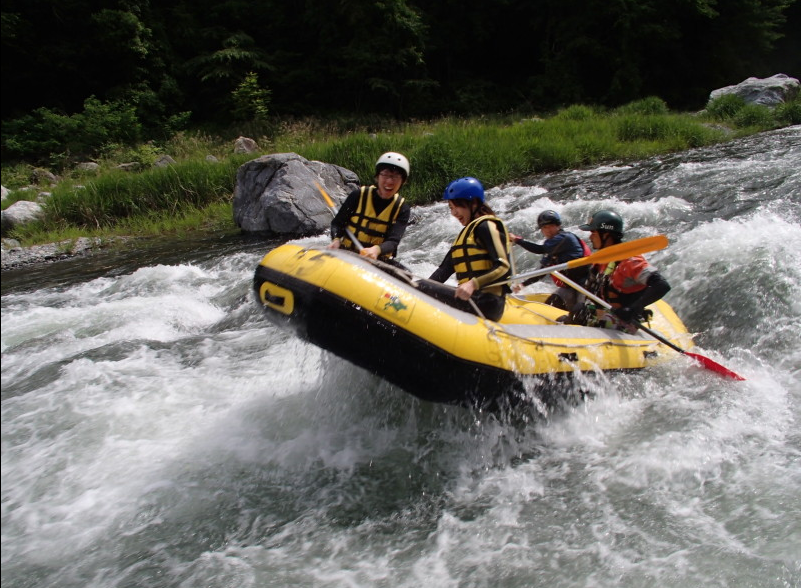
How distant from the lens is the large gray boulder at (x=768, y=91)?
622 inches

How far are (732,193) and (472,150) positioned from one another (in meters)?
4.60

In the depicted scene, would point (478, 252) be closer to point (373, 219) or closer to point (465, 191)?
point (465, 191)

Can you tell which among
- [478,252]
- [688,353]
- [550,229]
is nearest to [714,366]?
[688,353]

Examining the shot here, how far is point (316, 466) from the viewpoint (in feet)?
11.6

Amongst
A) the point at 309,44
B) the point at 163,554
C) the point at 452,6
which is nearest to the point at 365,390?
the point at 163,554

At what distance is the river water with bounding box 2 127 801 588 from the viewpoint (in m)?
2.71

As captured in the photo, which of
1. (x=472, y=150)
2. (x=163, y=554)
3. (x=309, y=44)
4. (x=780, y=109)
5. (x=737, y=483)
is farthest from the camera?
(x=309, y=44)

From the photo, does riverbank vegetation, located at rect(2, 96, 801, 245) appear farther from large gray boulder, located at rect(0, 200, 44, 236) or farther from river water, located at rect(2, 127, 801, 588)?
river water, located at rect(2, 127, 801, 588)

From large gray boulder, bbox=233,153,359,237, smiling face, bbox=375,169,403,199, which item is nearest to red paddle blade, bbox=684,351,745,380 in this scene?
smiling face, bbox=375,169,403,199

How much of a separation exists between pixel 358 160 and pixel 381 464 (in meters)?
8.36

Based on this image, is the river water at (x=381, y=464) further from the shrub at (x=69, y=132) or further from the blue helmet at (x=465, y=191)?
the blue helmet at (x=465, y=191)

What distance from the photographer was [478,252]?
12.6ft

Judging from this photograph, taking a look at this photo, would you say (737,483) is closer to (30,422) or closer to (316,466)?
(316,466)

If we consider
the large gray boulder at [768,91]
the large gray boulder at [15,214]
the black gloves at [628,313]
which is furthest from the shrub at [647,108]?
the large gray boulder at [15,214]
